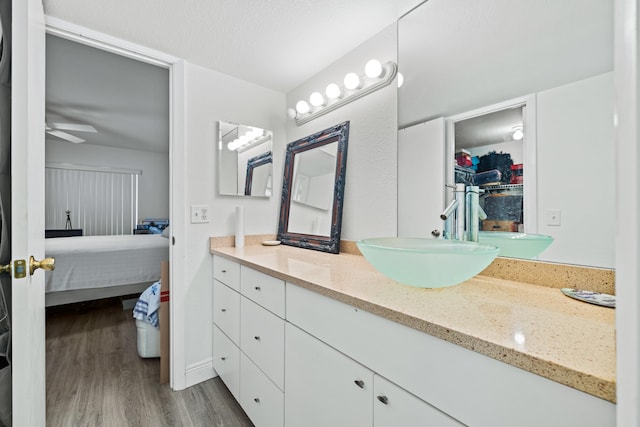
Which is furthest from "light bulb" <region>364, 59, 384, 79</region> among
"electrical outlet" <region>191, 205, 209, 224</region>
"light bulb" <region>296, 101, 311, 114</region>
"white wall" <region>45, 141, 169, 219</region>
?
"white wall" <region>45, 141, 169, 219</region>

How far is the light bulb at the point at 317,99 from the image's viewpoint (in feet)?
6.15

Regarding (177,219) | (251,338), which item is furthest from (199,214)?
(251,338)

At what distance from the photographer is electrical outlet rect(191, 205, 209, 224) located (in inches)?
72.6

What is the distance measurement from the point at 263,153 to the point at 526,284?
5.78 feet

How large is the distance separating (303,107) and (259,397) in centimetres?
173

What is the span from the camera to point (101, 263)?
2867 mm

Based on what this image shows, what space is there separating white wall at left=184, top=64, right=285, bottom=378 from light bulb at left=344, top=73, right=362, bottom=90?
32.4 inches

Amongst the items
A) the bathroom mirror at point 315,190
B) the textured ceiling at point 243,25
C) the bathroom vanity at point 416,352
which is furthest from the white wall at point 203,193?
the bathroom vanity at point 416,352

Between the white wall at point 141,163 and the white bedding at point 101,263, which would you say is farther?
the white wall at point 141,163

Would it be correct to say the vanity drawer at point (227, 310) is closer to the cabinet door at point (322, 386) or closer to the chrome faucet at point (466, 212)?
the cabinet door at point (322, 386)

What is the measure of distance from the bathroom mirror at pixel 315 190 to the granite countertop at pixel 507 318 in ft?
2.21

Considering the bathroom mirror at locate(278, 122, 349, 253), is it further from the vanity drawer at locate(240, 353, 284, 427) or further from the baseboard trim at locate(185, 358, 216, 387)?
the baseboard trim at locate(185, 358, 216, 387)

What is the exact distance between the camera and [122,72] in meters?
2.29

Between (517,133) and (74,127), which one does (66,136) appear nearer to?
(74,127)
